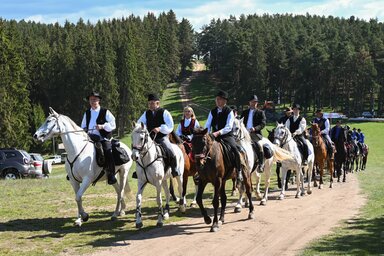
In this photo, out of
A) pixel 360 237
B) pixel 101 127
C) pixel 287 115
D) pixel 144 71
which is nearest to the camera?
pixel 360 237

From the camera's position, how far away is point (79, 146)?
36.8ft

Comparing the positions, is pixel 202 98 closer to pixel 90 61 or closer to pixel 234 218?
pixel 90 61

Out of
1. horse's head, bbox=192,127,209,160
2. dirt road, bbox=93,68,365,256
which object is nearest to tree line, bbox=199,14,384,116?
dirt road, bbox=93,68,365,256

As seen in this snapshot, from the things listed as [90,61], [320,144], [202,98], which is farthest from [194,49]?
[320,144]

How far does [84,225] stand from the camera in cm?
1155

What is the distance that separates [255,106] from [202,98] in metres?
91.7

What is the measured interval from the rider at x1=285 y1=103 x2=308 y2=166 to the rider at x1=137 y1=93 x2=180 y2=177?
22.2 feet

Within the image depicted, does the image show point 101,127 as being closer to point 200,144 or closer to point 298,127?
point 200,144

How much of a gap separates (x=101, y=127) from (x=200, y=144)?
2876 millimetres

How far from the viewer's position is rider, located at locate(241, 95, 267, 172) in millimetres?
14086

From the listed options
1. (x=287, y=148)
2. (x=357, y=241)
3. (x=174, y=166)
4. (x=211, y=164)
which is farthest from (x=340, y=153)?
(x=211, y=164)

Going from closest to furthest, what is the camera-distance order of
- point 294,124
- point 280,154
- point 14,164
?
point 280,154 < point 294,124 < point 14,164

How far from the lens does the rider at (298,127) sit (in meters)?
17.4

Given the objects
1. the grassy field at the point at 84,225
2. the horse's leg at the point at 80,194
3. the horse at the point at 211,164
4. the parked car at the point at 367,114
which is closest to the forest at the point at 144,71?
the parked car at the point at 367,114
